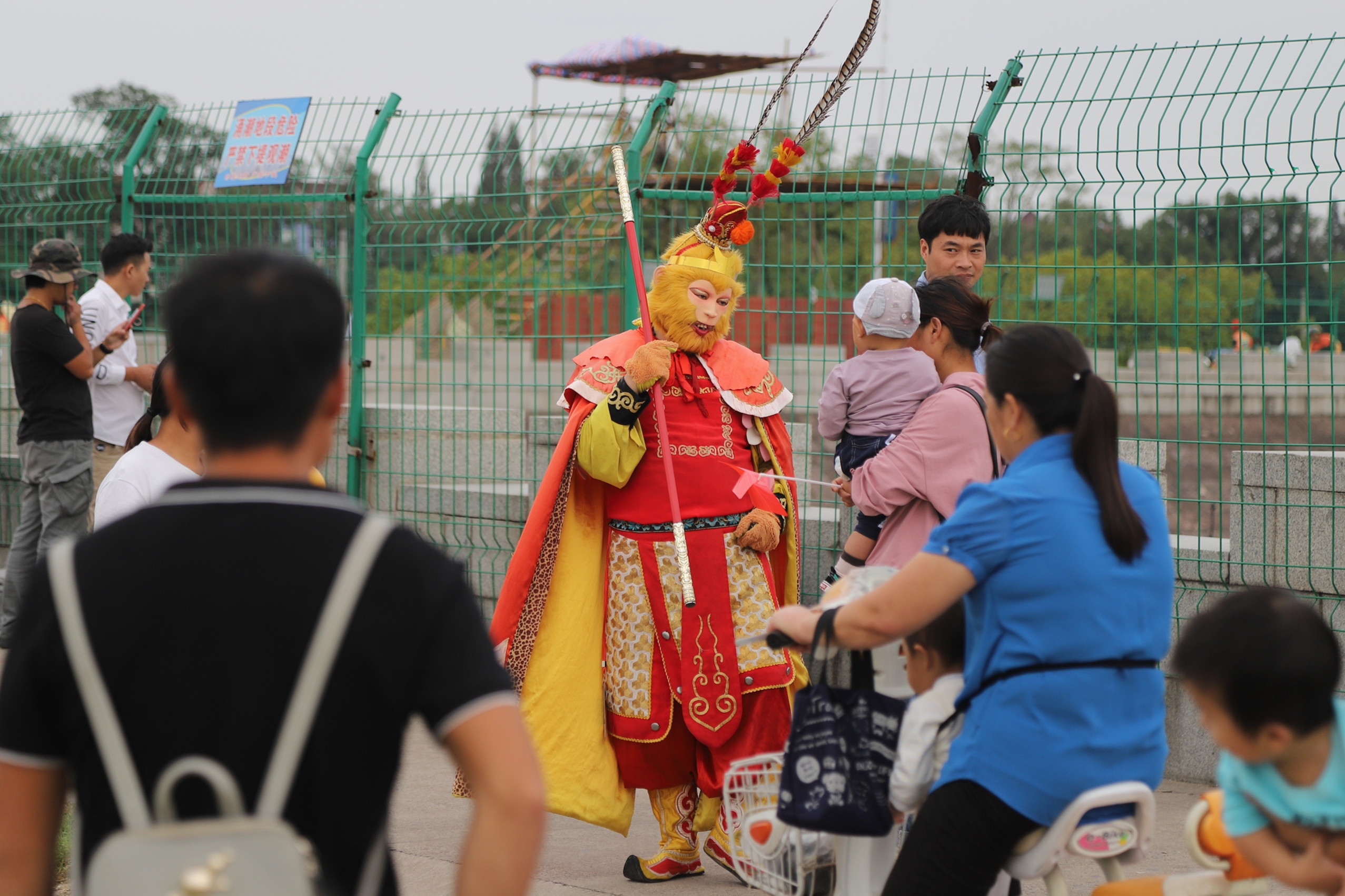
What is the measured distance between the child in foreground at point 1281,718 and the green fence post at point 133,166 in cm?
641

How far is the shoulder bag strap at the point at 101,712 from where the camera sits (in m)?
1.24

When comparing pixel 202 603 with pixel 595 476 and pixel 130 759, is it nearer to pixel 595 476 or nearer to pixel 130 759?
pixel 130 759

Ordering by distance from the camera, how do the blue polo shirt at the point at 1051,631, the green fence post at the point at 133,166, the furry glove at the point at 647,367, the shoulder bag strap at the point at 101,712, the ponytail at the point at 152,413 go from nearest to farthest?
the shoulder bag strap at the point at 101,712, the blue polo shirt at the point at 1051,631, the ponytail at the point at 152,413, the furry glove at the point at 647,367, the green fence post at the point at 133,166

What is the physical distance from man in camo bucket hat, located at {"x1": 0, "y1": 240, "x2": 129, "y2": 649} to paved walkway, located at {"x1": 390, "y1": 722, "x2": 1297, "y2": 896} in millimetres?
2481

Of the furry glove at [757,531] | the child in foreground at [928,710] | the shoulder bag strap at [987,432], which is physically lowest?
the child in foreground at [928,710]

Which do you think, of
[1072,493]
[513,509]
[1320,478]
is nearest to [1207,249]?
[1320,478]

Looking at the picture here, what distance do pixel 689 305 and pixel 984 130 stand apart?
1.48m

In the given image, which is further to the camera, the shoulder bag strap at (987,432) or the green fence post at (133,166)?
the green fence post at (133,166)

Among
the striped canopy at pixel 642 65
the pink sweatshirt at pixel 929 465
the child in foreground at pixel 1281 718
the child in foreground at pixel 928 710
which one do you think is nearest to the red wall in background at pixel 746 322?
the pink sweatshirt at pixel 929 465

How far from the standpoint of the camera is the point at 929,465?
3.29m

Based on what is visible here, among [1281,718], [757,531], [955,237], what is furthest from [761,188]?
[1281,718]

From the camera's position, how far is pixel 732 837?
2.41 metres

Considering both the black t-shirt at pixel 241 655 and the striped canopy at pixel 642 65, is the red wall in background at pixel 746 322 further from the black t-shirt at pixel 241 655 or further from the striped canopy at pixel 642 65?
the striped canopy at pixel 642 65

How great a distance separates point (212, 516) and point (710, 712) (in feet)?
8.97
